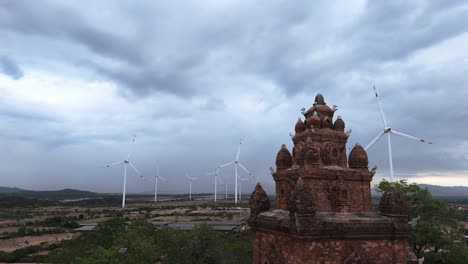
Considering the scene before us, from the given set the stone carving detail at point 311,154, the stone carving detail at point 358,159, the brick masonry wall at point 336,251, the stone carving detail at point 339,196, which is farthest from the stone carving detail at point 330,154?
the brick masonry wall at point 336,251

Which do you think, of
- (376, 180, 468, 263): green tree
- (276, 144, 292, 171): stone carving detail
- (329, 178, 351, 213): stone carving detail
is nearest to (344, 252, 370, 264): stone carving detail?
(329, 178, 351, 213): stone carving detail

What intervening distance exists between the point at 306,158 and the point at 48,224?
112513 millimetres

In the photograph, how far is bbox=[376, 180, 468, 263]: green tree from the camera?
3356 centimetres

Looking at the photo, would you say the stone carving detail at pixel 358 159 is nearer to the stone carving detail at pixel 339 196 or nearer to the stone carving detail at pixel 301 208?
the stone carving detail at pixel 339 196

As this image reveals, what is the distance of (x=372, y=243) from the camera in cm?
1505

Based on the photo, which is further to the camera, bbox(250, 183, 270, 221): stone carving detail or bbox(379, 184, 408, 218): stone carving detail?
bbox(250, 183, 270, 221): stone carving detail

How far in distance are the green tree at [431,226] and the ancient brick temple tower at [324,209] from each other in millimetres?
18023

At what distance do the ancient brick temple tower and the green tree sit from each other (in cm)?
1802

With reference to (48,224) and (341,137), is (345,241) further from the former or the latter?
(48,224)

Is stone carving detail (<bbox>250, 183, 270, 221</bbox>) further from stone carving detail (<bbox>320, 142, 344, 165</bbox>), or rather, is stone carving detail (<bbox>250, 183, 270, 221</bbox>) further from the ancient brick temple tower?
stone carving detail (<bbox>320, 142, 344, 165</bbox>)

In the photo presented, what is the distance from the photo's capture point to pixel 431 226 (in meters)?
33.8

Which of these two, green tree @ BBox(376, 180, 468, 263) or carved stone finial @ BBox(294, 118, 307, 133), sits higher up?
carved stone finial @ BBox(294, 118, 307, 133)

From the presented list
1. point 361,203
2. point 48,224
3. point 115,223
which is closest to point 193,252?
point 115,223

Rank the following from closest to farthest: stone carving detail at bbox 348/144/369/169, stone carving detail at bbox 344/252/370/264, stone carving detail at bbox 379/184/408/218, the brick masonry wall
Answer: the brick masonry wall < stone carving detail at bbox 344/252/370/264 < stone carving detail at bbox 379/184/408/218 < stone carving detail at bbox 348/144/369/169
